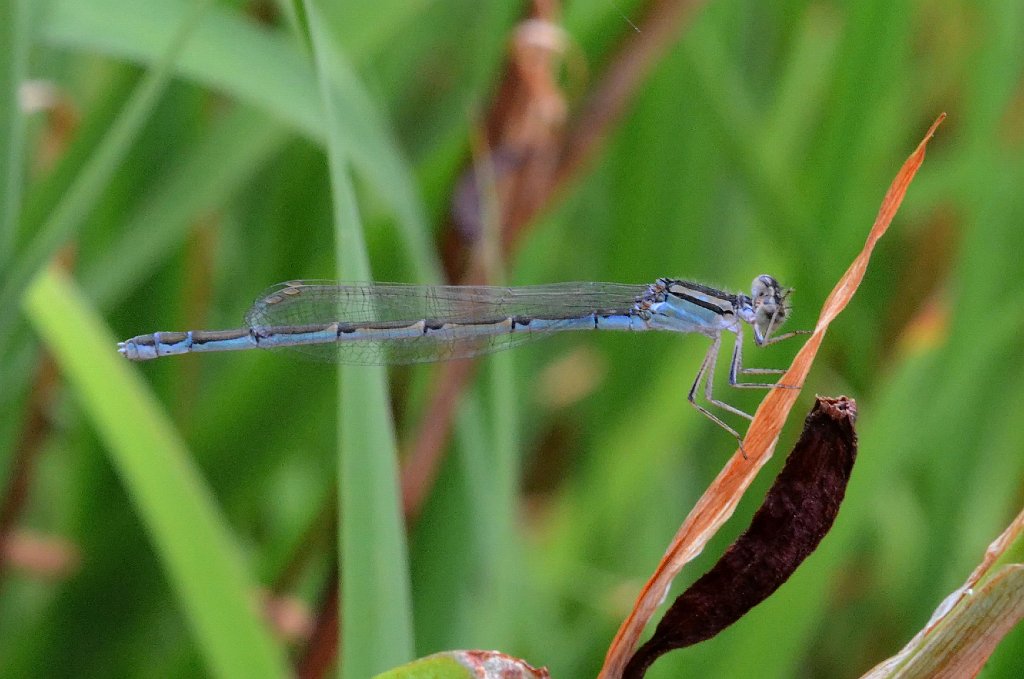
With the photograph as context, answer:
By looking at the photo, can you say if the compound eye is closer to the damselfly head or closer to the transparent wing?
the damselfly head

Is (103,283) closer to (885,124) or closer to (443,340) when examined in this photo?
(443,340)

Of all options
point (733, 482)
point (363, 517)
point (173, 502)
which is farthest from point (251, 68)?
point (733, 482)

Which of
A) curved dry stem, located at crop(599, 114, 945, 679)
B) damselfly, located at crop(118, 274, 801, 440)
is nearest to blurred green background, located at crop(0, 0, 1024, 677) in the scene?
damselfly, located at crop(118, 274, 801, 440)

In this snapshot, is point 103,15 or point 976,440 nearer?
point 103,15

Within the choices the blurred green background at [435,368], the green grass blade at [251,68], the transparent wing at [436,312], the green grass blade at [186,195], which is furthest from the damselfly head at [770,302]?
the green grass blade at [186,195]

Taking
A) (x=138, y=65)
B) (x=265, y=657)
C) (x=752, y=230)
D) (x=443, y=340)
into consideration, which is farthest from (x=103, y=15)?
(x=752, y=230)

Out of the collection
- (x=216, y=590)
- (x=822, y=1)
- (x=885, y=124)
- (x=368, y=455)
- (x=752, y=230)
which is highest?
(x=822, y=1)
